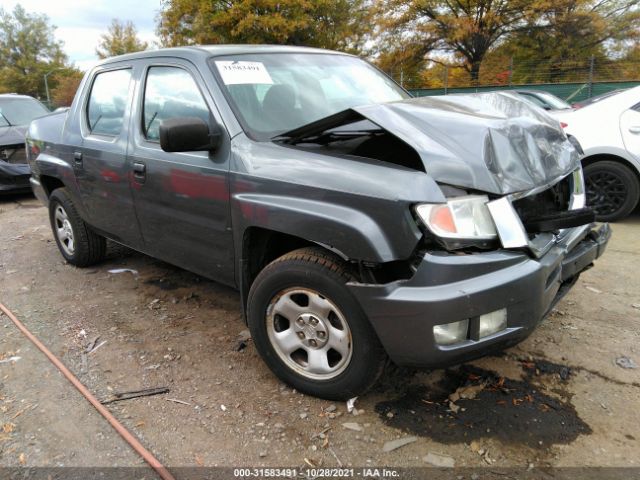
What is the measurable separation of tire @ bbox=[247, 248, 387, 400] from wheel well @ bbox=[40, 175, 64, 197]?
10.3 ft

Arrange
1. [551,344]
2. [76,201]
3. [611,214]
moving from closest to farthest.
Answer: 1. [551,344]
2. [76,201]
3. [611,214]

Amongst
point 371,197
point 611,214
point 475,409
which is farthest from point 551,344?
point 611,214

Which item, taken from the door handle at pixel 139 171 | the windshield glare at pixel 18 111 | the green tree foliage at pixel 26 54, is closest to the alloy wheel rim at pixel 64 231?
the door handle at pixel 139 171

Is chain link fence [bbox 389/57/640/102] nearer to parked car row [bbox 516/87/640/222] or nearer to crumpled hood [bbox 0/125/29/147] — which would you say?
parked car row [bbox 516/87/640/222]

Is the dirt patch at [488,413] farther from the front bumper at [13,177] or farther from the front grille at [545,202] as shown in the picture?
the front bumper at [13,177]

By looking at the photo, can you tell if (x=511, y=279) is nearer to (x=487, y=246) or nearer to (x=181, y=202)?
(x=487, y=246)

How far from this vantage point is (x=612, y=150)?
5.35 metres

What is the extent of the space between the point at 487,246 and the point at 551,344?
1305 mm

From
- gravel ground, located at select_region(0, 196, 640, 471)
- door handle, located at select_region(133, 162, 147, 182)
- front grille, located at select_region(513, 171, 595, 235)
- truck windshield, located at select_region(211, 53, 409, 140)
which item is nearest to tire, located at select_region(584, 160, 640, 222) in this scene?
gravel ground, located at select_region(0, 196, 640, 471)

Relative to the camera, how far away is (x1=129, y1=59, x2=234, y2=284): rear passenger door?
113 inches

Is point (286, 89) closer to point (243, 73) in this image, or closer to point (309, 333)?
point (243, 73)

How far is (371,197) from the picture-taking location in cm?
216

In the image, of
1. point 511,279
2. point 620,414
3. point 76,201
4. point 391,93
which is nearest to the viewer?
point 511,279

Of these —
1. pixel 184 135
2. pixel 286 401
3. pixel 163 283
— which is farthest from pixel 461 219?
pixel 163 283
